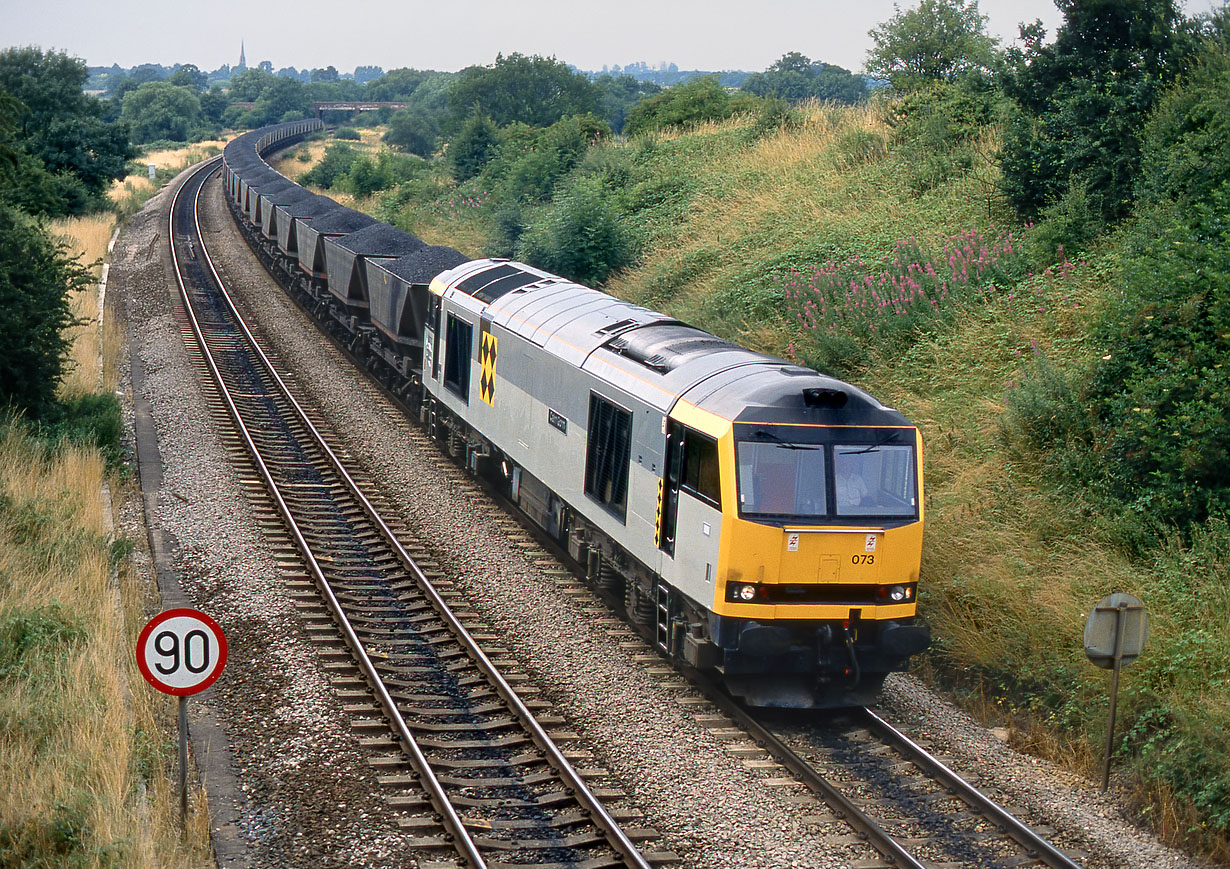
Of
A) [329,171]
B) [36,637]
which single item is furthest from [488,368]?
[329,171]

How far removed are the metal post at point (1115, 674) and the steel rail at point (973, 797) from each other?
1.06 m

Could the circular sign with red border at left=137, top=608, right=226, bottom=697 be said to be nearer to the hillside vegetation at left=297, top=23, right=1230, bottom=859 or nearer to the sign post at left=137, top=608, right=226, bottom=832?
the sign post at left=137, top=608, right=226, bottom=832

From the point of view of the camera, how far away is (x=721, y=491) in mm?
9906

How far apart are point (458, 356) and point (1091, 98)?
10.4m

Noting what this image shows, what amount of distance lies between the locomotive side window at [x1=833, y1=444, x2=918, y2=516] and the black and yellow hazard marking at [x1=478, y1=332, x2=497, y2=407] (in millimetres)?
7051

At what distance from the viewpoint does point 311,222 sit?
3125 centimetres

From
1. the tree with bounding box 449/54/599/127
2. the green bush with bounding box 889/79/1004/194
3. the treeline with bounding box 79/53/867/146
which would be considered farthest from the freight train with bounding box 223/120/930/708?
the tree with bounding box 449/54/599/127

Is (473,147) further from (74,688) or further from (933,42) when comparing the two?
(74,688)

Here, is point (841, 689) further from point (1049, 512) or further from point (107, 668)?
point (107, 668)

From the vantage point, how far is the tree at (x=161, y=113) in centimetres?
10619

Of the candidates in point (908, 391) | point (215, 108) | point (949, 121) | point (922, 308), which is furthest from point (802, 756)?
point (215, 108)

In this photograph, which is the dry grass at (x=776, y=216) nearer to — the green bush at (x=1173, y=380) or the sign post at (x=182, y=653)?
the green bush at (x=1173, y=380)

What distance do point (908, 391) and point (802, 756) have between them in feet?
24.5

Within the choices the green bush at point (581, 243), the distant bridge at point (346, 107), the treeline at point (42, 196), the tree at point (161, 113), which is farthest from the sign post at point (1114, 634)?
the distant bridge at point (346, 107)
